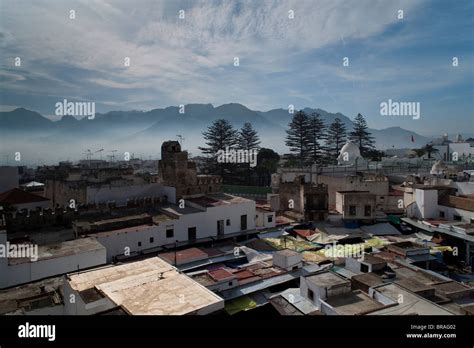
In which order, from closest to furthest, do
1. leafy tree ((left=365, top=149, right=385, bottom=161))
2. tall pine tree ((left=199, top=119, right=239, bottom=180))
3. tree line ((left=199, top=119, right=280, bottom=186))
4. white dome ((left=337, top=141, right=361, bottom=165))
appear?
1. white dome ((left=337, top=141, right=361, bottom=165))
2. tree line ((left=199, top=119, right=280, bottom=186))
3. tall pine tree ((left=199, top=119, right=239, bottom=180))
4. leafy tree ((left=365, top=149, right=385, bottom=161))

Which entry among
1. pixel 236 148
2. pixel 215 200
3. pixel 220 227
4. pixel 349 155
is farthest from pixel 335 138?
pixel 220 227

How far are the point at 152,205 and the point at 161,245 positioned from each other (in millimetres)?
2758

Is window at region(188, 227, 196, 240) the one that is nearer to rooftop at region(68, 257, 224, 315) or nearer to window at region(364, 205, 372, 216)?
rooftop at region(68, 257, 224, 315)

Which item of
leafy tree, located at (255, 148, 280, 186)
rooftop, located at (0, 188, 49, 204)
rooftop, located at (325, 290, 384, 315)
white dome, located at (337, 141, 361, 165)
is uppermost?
white dome, located at (337, 141, 361, 165)

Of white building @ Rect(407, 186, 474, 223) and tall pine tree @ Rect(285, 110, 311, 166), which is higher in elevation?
tall pine tree @ Rect(285, 110, 311, 166)

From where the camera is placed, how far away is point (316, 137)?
2973 centimetres

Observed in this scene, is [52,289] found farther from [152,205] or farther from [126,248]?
[152,205]

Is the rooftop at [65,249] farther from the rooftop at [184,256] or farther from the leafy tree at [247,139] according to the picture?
the leafy tree at [247,139]

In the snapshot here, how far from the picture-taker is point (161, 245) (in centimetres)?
1159

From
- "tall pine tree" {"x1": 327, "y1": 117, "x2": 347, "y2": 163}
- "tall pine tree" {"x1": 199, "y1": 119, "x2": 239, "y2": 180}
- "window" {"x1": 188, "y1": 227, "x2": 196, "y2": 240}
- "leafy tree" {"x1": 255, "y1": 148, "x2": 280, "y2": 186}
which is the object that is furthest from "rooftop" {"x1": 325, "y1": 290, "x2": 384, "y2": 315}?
"tall pine tree" {"x1": 327, "y1": 117, "x2": 347, "y2": 163}

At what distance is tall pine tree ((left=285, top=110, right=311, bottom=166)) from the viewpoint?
96.5ft

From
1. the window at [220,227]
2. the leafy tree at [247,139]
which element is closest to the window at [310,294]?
the window at [220,227]

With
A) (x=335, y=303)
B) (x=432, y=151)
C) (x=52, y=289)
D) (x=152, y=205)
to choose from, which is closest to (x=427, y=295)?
(x=335, y=303)

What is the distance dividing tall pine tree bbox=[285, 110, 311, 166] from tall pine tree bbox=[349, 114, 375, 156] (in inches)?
168
